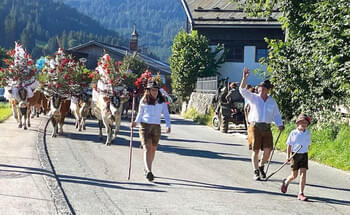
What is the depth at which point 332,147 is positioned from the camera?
13383mm

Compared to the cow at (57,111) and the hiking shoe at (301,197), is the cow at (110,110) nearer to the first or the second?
the cow at (57,111)

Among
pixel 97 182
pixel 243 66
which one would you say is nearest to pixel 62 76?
pixel 97 182

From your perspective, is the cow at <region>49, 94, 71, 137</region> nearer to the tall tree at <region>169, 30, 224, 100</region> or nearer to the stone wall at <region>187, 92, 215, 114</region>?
the stone wall at <region>187, 92, 215, 114</region>

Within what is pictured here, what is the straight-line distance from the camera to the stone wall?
27734mm

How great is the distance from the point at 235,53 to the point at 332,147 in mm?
22026

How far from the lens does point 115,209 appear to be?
292 inches

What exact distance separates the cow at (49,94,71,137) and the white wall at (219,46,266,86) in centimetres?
1855

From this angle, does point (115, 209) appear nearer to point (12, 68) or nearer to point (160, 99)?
point (160, 99)

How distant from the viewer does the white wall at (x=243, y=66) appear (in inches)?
1355

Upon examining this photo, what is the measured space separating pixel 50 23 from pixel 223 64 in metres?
162

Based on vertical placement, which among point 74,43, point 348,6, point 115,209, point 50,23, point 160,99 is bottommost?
point 115,209

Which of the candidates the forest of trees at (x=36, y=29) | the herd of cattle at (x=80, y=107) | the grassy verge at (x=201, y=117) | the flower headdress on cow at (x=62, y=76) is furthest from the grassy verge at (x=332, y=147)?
the forest of trees at (x=36, y=29)

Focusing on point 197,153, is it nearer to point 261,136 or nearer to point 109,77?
point 109,77

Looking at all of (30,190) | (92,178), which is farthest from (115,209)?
(92,178)
